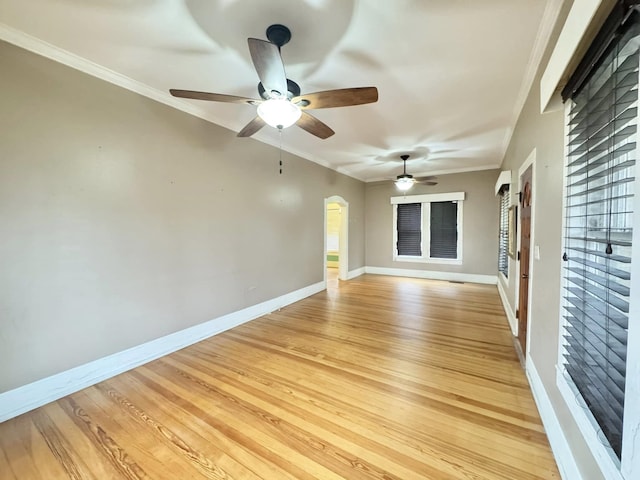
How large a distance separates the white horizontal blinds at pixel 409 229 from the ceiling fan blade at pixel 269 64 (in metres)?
5.86

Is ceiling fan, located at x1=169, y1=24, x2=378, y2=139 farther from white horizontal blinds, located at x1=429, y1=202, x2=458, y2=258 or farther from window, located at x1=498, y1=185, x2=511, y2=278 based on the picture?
white horizontal blinds, located at x1=429, y1=202, x2=458, y2=258

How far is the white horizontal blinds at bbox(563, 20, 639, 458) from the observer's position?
3.09 ft

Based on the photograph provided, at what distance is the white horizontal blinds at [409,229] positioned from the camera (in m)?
7.00

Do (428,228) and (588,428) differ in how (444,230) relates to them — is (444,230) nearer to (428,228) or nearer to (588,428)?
(428,228)

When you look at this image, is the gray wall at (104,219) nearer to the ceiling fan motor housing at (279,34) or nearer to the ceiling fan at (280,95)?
the ceiling fan at (280,95)

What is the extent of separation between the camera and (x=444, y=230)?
22.0 ft

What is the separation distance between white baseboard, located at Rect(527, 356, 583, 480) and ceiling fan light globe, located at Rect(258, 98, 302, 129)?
264 cm

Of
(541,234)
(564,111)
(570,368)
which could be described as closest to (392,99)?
(564,111)

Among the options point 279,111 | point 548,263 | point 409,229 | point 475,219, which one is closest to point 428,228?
point 409,229

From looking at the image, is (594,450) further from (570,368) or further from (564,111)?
(564,111)

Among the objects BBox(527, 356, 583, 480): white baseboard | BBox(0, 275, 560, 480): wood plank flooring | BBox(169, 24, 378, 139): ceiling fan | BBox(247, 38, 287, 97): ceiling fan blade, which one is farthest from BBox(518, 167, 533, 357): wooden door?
BBox(247, 38, 287, 97): ceiling fan blade

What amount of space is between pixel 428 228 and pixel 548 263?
206 inches

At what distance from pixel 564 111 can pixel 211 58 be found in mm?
2565

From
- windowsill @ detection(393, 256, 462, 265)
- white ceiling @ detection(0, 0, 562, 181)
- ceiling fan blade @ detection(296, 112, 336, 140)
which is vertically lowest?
windowsill @ detection(393, 256, 462, 265)
